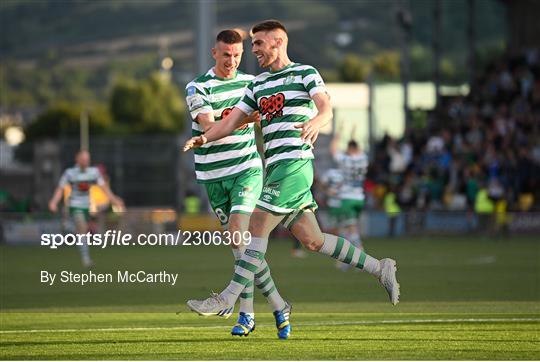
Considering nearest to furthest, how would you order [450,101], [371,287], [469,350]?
[469,350] → [371,287] → [450,101]

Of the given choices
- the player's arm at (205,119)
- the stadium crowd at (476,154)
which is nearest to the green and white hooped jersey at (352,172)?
the stadium crowd at (476,154)

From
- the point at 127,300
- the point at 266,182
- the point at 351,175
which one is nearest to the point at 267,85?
the point at 266,182

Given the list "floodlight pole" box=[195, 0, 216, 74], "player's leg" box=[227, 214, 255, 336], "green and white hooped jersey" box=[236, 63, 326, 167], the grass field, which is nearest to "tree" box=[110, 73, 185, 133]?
"floodlight pole" box=[195, 0, 216, 74]

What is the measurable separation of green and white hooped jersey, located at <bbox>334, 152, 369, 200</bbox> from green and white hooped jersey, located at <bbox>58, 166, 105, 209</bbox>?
5.07 meters

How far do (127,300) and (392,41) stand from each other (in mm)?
170895

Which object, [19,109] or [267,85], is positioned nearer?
[267,85]

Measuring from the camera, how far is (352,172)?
28.2m

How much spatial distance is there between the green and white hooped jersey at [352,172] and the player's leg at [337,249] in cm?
1470

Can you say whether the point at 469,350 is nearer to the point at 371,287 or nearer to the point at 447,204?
the point at 371,287

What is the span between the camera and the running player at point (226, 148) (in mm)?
13922

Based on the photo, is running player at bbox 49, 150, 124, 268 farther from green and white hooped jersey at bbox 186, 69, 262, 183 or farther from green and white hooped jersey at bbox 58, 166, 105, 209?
green and white hooped jersey at bbox 186, 69, 262, 183

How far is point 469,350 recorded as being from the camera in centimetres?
1230

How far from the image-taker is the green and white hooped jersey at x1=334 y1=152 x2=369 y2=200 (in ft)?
91.7

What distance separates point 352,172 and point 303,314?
11741mm
